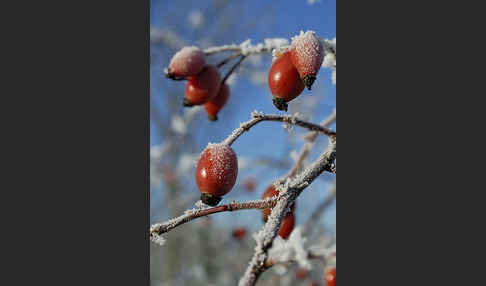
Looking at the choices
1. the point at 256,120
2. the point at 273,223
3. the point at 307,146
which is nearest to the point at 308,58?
the point at 256,120

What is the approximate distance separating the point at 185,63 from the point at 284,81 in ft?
0.84

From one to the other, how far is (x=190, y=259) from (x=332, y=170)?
3.10 m

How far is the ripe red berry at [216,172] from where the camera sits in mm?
543

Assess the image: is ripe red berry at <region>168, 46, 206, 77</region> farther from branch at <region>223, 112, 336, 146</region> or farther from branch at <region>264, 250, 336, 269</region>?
branch at <region>264, 250, 336, 269</region>

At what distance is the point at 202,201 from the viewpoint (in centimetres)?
56

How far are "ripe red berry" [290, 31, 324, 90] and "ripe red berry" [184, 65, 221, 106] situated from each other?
274 millimetres

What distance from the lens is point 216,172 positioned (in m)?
0.54

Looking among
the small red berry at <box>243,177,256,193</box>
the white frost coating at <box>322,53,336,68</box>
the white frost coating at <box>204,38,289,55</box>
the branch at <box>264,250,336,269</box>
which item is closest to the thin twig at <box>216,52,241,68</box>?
the white frost coating at <box>204,38,289,55</box>

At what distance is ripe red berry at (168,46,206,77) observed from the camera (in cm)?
76

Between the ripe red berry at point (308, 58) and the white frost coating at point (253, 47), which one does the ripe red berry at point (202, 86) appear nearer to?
the white frost coating at point (253, 47)
